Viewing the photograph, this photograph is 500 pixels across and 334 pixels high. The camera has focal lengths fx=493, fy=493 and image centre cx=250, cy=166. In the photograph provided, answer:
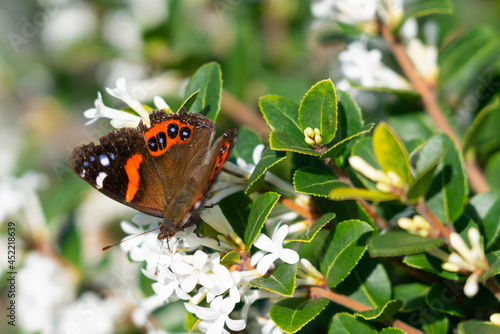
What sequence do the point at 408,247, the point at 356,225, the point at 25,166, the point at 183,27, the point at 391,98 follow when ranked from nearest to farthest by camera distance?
the point at 408,247
the point at 356,225
the point at 391,98
the point at 183,27
the point at 25,166

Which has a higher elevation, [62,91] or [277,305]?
[277,305]

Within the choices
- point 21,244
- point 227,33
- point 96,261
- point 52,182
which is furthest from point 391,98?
point 52,182

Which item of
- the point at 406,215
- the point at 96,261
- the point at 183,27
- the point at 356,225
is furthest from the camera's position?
the point at 183,27

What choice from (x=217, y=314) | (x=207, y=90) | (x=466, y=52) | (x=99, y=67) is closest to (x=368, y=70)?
(x=466, y=52)

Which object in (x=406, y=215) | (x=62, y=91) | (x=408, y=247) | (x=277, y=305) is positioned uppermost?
(x=408, y=247)

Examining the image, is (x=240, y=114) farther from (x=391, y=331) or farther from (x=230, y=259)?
(x=391, y=331)

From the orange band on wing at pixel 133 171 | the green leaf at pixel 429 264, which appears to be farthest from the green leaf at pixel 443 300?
the orange band on wing at pixel 133 171

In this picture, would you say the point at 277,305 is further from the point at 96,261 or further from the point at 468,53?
the point at 96,261
